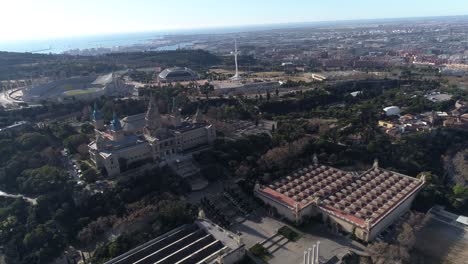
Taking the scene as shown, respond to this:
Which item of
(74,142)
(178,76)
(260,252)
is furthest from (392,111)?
(178,76)

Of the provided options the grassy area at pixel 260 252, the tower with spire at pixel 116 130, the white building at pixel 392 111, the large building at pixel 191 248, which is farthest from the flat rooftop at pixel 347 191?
the white building at pixel 392 111

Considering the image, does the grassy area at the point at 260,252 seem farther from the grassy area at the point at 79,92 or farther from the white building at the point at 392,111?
the grassy area at the point at 79,92

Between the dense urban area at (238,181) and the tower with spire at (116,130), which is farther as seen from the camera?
the tower with spire at (116,130)

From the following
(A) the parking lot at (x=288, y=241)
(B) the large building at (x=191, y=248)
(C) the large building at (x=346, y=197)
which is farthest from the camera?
(C) the large building at (x=346, y=197)

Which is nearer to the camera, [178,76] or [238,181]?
[238,181]

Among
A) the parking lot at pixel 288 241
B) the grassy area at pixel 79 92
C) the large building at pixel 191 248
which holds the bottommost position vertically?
the parking lot at pixel 288 241

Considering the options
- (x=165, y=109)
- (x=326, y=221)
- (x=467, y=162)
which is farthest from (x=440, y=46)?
(x=326, y=221)

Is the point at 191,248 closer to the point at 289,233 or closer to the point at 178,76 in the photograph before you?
the point at 289,233
